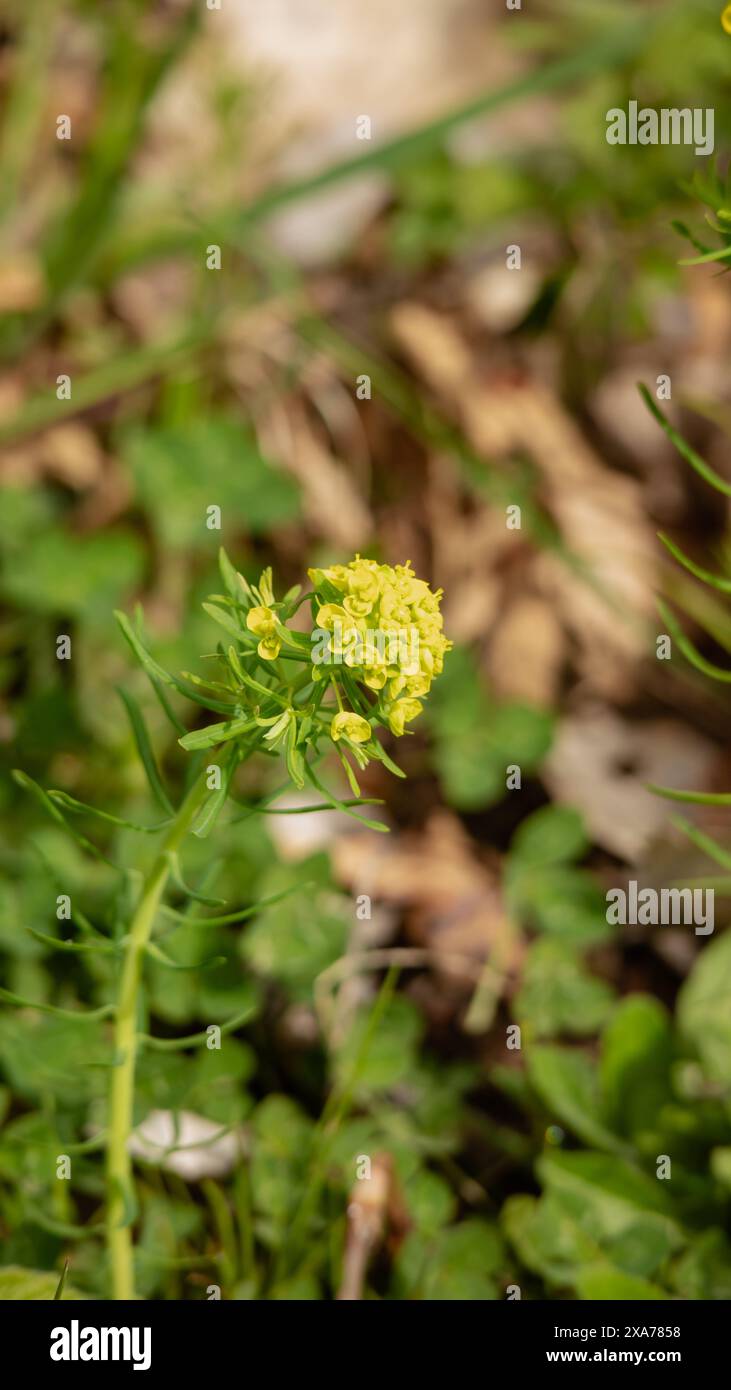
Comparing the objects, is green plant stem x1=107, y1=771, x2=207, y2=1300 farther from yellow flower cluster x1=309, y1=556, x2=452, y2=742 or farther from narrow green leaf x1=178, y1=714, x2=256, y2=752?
yellow flower cluster x1=309, y1=556, x2=452, y2=742

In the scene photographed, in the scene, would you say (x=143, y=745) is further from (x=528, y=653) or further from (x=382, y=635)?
(x=528, y=653)

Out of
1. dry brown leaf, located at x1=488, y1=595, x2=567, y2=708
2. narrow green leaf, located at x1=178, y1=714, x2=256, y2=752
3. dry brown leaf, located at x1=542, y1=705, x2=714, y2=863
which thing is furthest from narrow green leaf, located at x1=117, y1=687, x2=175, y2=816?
dry brown leaf, located at x1=488, y1=595, x2=567, y2=708

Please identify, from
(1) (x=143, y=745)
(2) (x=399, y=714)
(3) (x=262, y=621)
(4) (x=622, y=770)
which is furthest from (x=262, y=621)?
(4) (x=622, y=770)

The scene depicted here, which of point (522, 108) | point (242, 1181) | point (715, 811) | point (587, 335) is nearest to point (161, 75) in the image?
point (587, 335)

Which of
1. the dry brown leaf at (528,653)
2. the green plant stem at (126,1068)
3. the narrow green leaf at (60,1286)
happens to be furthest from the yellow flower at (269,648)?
the dry brown leaf at (528,653)

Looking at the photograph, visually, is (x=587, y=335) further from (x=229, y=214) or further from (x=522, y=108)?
(x=522, y=108)

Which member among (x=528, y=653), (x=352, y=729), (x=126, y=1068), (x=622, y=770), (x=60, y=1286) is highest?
(x=528, y=653)

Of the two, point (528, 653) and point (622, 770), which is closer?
point (622, 770)
